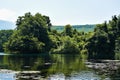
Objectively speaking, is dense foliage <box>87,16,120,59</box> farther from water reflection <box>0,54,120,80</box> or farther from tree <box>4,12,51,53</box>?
water reflection <box>0,54,120,80</box>

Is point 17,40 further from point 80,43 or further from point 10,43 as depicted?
point 80,43

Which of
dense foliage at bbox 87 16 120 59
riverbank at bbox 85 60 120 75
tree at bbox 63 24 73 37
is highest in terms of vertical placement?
tree at bbox 63 24 73 37

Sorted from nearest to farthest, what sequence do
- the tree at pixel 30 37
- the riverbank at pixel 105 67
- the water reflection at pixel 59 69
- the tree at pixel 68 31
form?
the water reflection at pixel 59 69 < the riverbank at pixel 105 67 < the tree at pixel 30 37 < the tree at pixel 68 31

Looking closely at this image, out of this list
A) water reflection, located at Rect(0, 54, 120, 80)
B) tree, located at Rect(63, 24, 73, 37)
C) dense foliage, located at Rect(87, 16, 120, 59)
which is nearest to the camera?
water reflection, located at Rect(0, 54, 120, 80)

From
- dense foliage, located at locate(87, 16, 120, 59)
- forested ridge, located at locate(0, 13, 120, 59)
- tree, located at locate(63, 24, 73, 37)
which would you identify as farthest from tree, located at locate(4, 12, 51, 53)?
tree, located at locate(63, 24, 73, 37)

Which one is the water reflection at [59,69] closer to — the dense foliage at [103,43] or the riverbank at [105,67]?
the riverbank at [105,67]

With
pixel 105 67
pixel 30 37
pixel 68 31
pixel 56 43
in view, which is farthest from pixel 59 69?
pixel 68 31

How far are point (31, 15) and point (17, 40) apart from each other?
17.8m

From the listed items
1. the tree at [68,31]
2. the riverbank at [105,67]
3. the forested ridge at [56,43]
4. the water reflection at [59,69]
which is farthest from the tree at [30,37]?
the riverbank at [105,67]

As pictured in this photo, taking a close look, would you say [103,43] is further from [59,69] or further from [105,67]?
[59,69]

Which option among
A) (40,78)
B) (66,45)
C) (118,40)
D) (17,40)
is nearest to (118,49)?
(118,40)

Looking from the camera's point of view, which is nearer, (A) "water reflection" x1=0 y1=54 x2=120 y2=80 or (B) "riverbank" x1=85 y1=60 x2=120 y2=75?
(A) "water reflection" x1=0 y1=54 x2=120 y2=80

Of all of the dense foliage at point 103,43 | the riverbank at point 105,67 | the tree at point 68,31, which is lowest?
the riverbank at point 105,67

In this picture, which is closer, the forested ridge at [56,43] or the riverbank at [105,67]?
the riverbank at [105,67]
